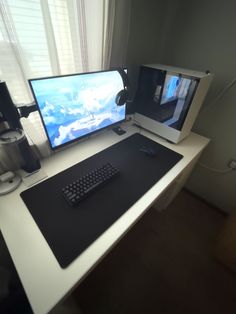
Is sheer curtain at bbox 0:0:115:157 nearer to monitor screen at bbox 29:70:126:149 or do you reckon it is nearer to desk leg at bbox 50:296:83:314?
monitor screen at bbox 29:70:126:149

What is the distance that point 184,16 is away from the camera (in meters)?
1.08

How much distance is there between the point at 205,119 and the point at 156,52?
67cm

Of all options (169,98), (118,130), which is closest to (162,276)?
(118,130)

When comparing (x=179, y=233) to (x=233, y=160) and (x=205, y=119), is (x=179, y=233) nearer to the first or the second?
(x=233, y=160)

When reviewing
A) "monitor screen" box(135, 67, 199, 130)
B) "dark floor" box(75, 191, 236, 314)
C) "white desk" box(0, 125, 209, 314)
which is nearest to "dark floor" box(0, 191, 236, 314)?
"dark floor" box(75, 191, 236, 314)

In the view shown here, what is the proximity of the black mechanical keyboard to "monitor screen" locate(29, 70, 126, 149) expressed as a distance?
0.23 metres

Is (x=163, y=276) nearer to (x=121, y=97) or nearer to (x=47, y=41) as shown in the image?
(x=121, y=97)

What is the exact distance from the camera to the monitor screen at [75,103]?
683 millimetres

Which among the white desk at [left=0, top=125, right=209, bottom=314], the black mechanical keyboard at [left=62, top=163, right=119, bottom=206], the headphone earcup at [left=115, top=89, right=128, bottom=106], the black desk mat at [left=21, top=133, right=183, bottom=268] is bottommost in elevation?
the white desk at [left=0, top=125, right=209, bottom=314]

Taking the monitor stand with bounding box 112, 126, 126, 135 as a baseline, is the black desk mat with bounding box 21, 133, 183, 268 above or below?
below

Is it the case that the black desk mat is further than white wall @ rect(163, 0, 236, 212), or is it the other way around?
white wall @ rect(163, 0, 236, 212)

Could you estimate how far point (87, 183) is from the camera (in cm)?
73

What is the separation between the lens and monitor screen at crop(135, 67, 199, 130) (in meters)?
0.87

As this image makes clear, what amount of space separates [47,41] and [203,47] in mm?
1004
